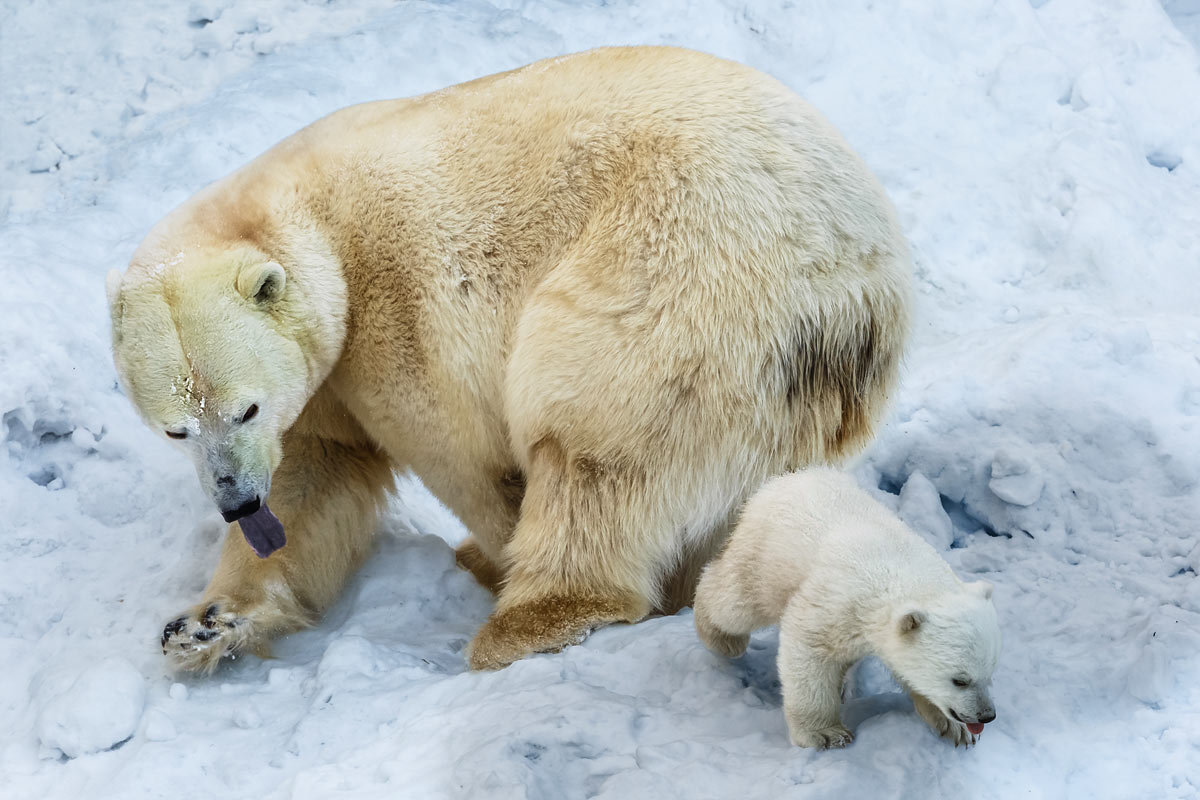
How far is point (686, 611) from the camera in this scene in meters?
3.11

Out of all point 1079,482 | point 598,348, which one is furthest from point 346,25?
point 1079,482

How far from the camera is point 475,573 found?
144 inches

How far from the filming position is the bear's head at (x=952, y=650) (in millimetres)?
1990

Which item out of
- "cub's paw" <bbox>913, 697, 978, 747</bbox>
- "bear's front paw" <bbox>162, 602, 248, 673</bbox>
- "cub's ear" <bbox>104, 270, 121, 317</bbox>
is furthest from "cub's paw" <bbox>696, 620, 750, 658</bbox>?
"cub's ear" <bbox>104, 270, 121, 317</bbox>

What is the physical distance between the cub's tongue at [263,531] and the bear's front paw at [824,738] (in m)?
1.55

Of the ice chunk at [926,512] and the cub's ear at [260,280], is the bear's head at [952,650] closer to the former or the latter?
the ice chunk at [926,512]

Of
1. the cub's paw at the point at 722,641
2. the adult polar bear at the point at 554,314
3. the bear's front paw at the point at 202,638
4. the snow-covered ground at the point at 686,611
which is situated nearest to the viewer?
the snow-covered ground at the point at 686,611

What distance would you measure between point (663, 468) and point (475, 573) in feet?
3.12

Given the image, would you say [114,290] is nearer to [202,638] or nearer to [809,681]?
[202,638]

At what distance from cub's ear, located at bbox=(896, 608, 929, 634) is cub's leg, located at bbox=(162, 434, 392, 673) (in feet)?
6.01

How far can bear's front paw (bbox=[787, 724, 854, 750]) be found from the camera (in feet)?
7.29

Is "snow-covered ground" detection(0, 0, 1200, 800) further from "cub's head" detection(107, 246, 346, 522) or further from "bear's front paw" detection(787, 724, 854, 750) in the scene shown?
"cub's head" detection(107, 246, 346, 522)

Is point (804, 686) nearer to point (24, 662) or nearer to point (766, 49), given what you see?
point (24, 662)

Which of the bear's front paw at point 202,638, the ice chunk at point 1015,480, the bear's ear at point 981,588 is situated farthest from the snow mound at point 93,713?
the ice chunk at point 1015,480
